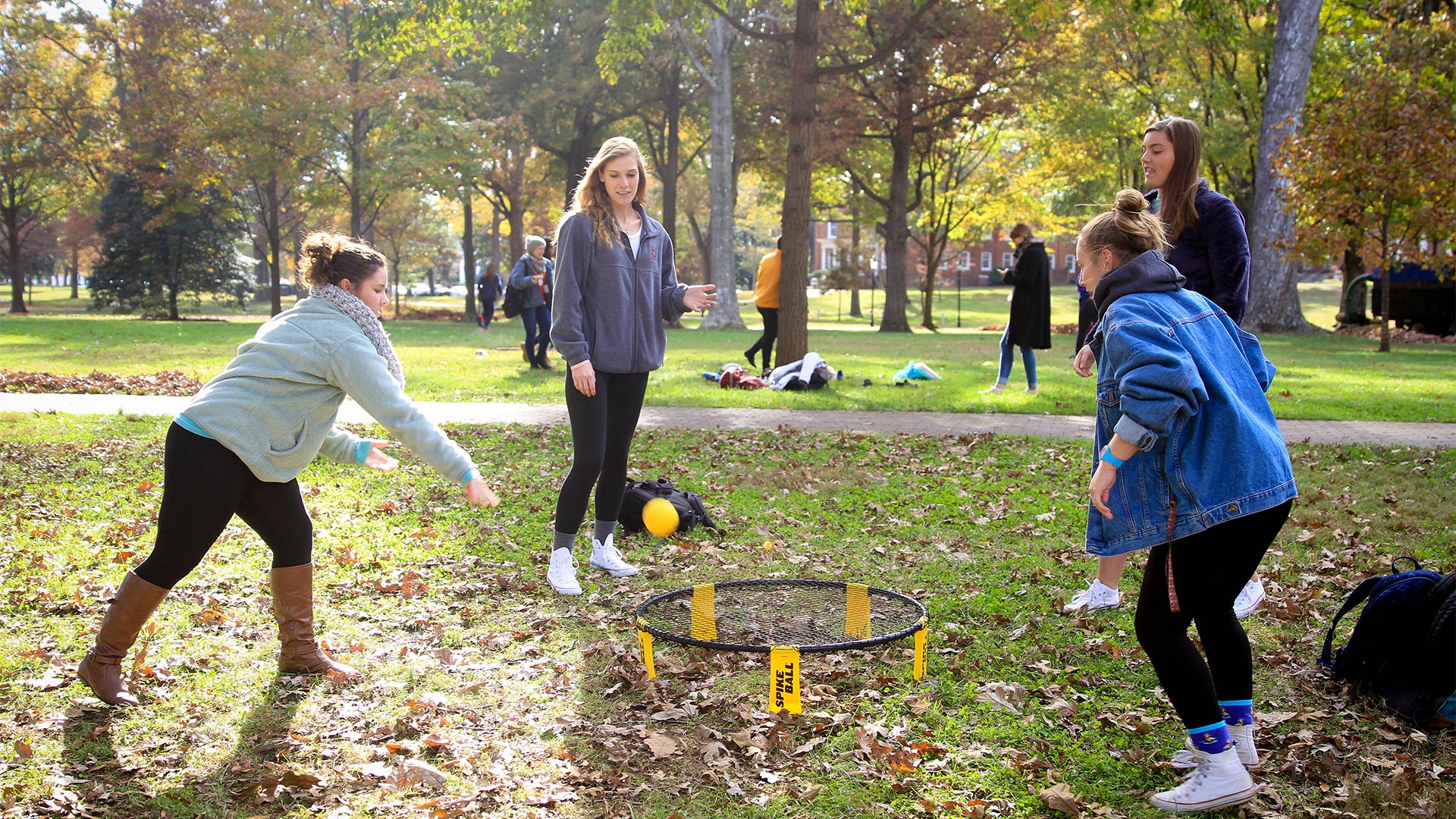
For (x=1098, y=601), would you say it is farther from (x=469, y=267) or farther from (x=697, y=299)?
(x=469, y=267)

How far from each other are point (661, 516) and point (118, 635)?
127 inches

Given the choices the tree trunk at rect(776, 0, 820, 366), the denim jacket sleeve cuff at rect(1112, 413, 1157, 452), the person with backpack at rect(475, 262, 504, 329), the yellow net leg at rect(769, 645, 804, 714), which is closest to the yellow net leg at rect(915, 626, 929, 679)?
the yellow net leg at rect(769, 645, 804, 714)

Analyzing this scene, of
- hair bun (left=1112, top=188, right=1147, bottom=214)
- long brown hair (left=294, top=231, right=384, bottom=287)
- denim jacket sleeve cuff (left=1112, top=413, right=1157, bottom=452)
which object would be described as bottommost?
denim jacket sleeve cuff (left=1112, top=413, right=1157, bottom=452)

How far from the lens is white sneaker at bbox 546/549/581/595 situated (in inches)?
216

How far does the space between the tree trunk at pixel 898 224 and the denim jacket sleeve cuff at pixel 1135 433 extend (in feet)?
96.7

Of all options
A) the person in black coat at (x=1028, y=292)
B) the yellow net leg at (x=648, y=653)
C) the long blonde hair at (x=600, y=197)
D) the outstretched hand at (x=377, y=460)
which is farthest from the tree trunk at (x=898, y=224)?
the outstretched hand at (x=377, y=460)

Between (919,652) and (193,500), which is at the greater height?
(193,500)

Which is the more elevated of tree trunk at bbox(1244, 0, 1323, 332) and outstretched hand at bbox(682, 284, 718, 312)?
tree trunk at bbox(1244, 0, 1323, 332)

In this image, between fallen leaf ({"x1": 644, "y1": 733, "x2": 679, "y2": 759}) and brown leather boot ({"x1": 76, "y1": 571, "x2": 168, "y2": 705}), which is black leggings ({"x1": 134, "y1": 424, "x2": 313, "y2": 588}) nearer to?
brown leather boot ({"x1": 76, "y1": 571, "x2": 168, "y2": 705})

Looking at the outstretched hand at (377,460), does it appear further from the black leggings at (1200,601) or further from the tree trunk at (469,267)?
the tree trunk at (469,267)

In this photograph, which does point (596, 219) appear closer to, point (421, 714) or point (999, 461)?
point (421, 714)

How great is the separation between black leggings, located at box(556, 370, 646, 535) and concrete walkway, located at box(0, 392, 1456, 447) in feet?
16.5

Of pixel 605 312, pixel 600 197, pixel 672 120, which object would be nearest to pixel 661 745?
pixel 605 312

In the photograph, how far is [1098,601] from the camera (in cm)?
521
